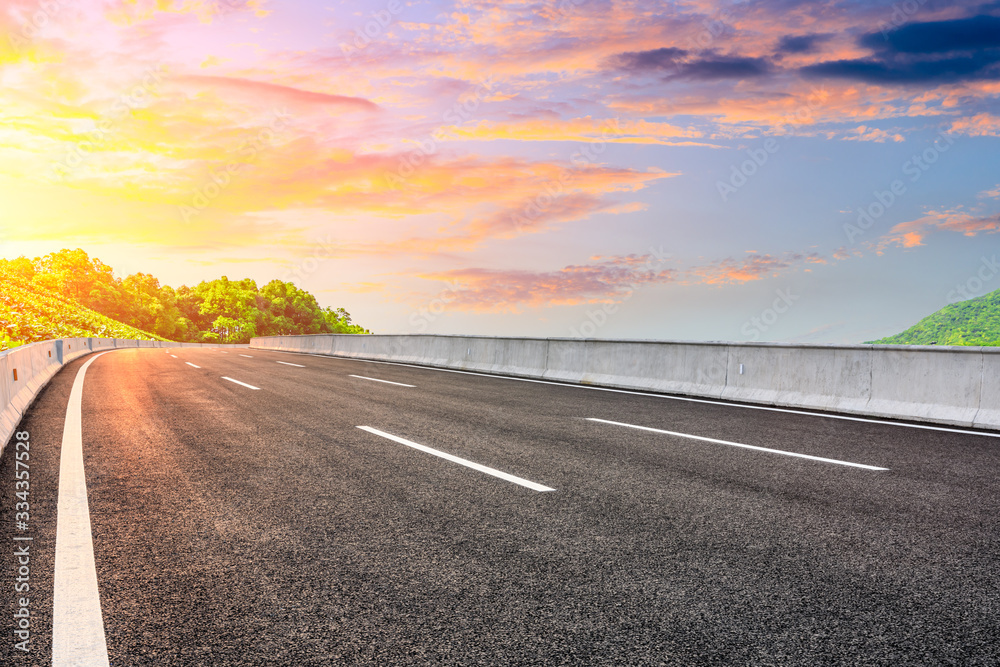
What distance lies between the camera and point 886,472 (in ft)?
19.5

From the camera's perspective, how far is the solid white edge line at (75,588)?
2650 millimetres

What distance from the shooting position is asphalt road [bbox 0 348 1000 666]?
272 cm

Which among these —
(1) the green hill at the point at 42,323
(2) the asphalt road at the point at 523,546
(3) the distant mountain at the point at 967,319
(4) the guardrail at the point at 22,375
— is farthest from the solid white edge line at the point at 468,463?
(3) the distant mountain at the point at 967,319

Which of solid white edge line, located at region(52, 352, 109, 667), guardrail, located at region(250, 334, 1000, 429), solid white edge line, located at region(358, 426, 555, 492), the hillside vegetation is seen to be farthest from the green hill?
the hillside vegetation

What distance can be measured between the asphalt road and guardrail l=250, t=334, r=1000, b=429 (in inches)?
48.8

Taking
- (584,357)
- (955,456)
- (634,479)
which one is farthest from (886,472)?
(584,357)

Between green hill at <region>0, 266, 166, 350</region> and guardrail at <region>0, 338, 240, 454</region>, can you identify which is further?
green hill at <region>0, 266, 166, 350</region>

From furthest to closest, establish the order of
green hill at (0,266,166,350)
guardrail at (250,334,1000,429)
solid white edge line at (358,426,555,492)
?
green hill at (0,266,166,350), guardrail at (250,334,1000,429), solid white edge line at (358,426,555,492)

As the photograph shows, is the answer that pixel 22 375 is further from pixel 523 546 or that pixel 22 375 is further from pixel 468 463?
pixel 523 546

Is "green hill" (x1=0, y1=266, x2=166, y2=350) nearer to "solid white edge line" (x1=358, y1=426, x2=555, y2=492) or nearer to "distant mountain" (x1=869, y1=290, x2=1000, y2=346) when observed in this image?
"solid white edge line" (x1=358, y1=426, x2=555, y2=492)

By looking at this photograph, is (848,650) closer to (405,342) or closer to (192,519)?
(192,519)

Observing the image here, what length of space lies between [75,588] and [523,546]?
2.28 m

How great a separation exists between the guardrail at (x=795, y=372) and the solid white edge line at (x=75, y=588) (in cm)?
956

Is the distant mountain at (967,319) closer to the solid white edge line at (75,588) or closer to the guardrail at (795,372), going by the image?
the guardrail at (795,372)
